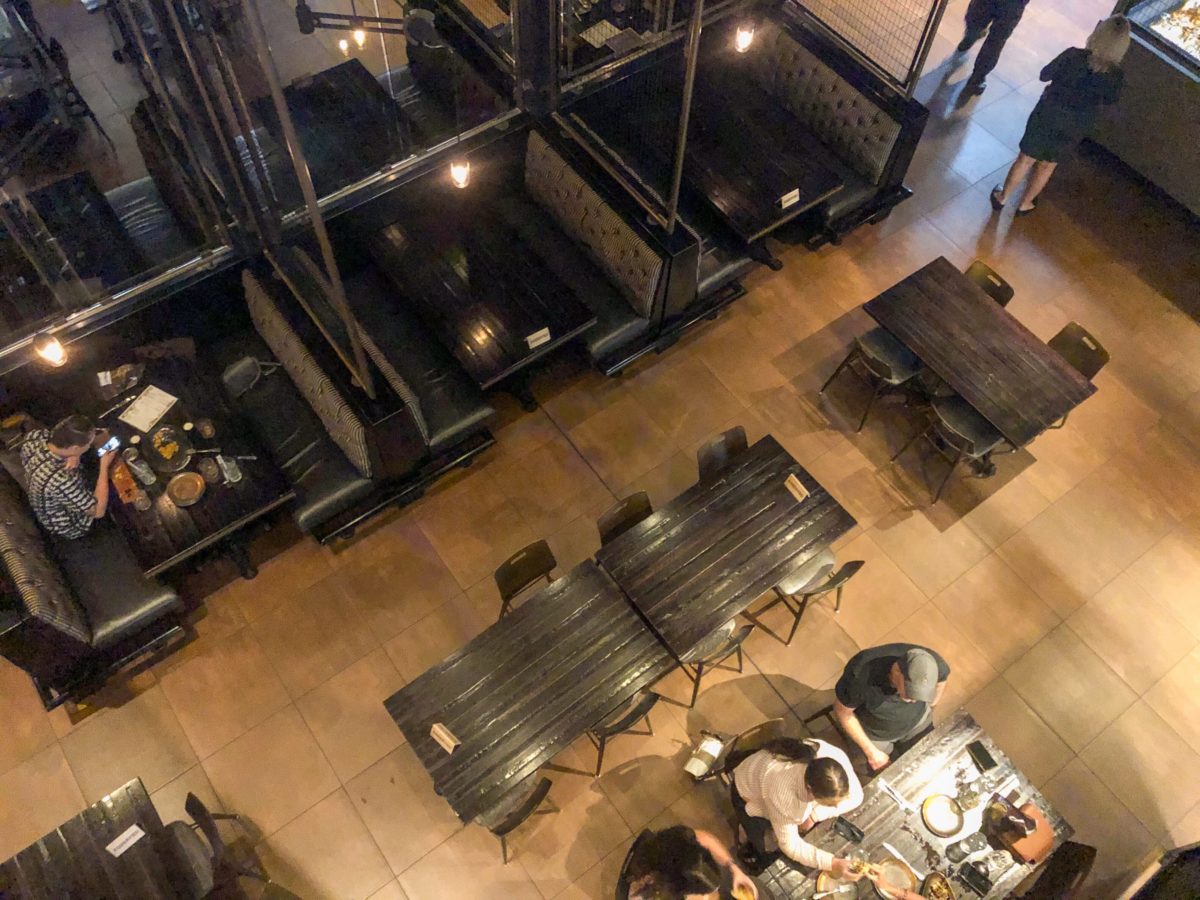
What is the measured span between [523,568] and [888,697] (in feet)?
5.74

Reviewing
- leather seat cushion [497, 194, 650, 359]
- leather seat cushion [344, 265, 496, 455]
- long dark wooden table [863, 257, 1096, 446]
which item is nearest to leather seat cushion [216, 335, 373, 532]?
leather seat cushion [344, 265, 496, 455]

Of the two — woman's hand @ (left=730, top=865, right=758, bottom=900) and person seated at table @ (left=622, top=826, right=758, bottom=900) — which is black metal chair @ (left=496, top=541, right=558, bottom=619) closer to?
person seated at table @ (left=622, top=826, right=758, bottom=900)

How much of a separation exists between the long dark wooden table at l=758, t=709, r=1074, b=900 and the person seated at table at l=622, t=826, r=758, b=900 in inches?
5.9

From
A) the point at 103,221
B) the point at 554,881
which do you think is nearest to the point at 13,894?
the point at 554,881

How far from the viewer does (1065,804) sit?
13.8 ft

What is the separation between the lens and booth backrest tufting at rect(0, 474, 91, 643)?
3.69 metres

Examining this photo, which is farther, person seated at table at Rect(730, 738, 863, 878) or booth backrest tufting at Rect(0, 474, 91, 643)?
booth backrest tufting at Rect(0, 474, 91, 643)

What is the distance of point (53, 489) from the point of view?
389cm

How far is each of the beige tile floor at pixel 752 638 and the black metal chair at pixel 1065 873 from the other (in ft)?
2.51

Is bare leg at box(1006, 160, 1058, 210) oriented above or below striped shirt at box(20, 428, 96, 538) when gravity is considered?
below

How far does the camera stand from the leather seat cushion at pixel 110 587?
13.3ft

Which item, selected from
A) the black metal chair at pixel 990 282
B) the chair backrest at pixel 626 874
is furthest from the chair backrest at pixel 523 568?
the black metal chair at pixel 990 282

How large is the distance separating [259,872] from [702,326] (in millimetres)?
3977

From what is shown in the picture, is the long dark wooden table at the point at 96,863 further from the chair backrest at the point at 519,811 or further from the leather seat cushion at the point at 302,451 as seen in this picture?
the leather seat cushion at the point at 302,451
